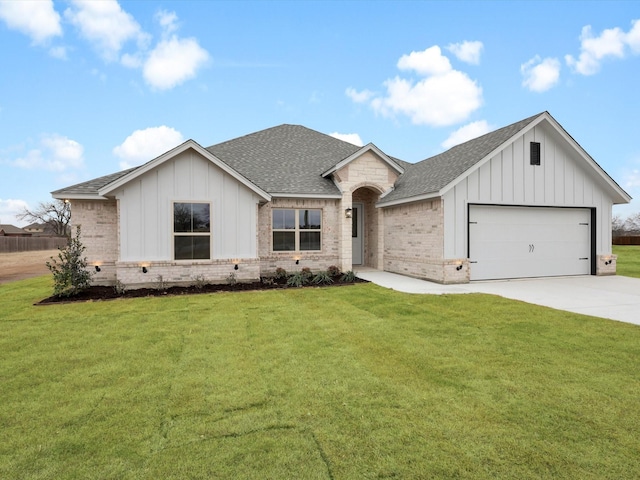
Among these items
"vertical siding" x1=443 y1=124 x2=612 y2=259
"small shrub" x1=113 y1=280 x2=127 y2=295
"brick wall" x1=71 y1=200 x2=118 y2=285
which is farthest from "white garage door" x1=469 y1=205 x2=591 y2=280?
"brick wall" x1=71 y1=200 x2=118 y2=285

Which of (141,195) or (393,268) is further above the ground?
(141,195)

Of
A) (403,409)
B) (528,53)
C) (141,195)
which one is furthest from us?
(528,53)

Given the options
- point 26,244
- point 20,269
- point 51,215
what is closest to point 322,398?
point 20,269

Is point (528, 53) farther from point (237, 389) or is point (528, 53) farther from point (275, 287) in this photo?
point (237, 389)

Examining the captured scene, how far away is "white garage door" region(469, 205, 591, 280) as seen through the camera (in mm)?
12258

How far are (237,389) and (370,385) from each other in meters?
1.59

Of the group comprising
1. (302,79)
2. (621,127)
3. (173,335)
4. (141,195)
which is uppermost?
(302,79)

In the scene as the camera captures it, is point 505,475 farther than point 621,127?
No

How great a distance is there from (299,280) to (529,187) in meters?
9.36

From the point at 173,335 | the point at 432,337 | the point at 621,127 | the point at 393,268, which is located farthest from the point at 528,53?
the point at 173,335

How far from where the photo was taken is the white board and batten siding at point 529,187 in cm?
1170

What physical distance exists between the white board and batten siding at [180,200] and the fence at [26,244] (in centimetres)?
3284

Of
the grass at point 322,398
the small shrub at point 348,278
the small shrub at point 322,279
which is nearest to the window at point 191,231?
the small shrub at point 322,279

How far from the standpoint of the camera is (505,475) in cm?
244
